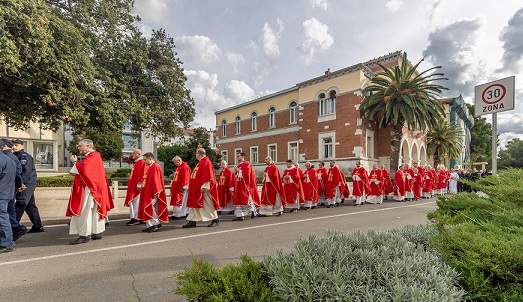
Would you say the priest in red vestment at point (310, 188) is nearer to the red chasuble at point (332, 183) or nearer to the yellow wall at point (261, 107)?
the red chasuble at point (332, 183)

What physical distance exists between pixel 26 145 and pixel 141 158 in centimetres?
3018

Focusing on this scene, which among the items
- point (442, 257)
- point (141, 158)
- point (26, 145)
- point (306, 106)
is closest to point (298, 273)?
point (442, 257)

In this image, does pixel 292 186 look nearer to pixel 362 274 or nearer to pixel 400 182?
pixel 400 182

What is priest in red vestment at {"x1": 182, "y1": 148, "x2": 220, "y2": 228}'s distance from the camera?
304 inches

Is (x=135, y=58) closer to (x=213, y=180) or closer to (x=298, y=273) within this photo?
(x=213, y=180)

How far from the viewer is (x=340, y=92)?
2441 cm

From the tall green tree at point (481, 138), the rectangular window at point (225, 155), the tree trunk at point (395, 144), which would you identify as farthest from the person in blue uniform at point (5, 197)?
the tall green tree at point (481, 138)

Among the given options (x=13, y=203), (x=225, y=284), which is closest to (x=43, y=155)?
(x=13, y=203)

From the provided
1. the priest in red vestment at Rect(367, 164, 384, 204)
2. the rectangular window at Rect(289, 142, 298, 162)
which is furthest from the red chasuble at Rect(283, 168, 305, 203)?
the rectangular window at Rect(289, 142, 298, 162)

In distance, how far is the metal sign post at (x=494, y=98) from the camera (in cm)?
496

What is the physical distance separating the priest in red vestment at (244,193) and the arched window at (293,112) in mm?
19364

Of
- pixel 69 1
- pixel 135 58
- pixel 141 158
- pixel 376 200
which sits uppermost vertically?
pixel 69 1

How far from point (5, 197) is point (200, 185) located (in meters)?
3.97

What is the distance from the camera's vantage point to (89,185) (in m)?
6.12
